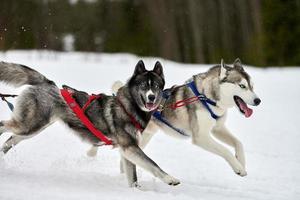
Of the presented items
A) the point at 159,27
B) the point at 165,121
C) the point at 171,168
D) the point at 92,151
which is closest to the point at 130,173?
the point at 165,121

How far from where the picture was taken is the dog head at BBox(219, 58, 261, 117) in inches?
205

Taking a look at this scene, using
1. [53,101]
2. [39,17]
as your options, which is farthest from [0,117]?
[39,17]

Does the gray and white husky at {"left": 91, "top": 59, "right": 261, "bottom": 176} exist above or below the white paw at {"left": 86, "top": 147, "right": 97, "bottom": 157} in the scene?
above

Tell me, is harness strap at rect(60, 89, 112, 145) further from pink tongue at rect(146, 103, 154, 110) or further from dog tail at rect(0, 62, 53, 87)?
pink tongue at rect(146, 103, 154, 110)

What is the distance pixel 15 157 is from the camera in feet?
18.7

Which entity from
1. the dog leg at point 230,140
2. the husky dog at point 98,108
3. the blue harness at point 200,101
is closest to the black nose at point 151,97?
the husky dog at point 98,108

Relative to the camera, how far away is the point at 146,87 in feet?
15.1

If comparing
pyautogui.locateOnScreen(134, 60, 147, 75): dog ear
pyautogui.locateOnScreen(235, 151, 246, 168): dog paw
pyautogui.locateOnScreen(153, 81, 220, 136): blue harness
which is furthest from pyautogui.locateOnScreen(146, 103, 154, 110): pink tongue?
pyautogui.locateOnScreen(235, 151, 246, 168): dog paw

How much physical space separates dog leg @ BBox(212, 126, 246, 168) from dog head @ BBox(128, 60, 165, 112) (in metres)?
1.23

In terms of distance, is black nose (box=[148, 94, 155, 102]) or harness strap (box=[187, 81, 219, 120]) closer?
black nose (box=[148, 94, 155, 102])

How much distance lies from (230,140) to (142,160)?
4.73 ft

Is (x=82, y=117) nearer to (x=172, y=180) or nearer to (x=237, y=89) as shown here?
(x=172, y=180)

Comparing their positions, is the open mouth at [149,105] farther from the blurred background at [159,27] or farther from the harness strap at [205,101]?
the blurred background at [159,27]

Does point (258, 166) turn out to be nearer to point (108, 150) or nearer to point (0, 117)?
point (108, 150)
